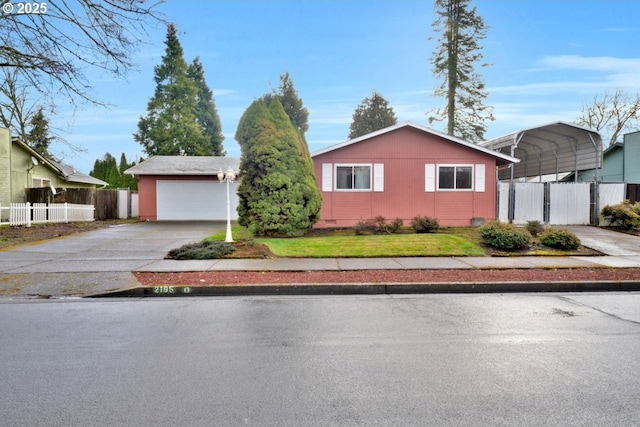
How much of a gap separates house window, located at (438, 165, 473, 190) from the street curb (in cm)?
1032

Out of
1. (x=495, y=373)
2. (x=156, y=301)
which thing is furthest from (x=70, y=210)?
(x=495, y=373)

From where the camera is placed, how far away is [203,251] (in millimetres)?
10531

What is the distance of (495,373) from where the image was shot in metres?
3.61

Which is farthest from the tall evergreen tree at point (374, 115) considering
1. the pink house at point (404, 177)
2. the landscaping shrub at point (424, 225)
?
the landscaping shrub at point (424, 225)

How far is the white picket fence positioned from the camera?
58.2 ft

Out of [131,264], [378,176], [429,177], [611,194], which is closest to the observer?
[131,264]

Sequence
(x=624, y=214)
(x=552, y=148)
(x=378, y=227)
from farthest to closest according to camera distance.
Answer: (x=552, y=148), (x=624, y=214), (x=378, y=227)

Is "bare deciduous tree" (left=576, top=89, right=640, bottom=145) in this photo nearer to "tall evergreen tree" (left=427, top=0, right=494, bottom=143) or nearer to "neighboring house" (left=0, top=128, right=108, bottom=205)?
"tall evergreen tree" (left=427, top=0, right=494, bottom=143)

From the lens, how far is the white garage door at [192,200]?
905 inches

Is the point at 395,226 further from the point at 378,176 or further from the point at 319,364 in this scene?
the point at 319,364

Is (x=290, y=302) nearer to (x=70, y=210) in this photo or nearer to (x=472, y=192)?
(x=472, y=192)

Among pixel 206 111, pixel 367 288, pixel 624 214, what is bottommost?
pixel 367 288

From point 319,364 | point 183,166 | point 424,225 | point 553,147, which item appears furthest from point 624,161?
point 319,364

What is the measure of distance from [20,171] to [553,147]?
99.0 feet
